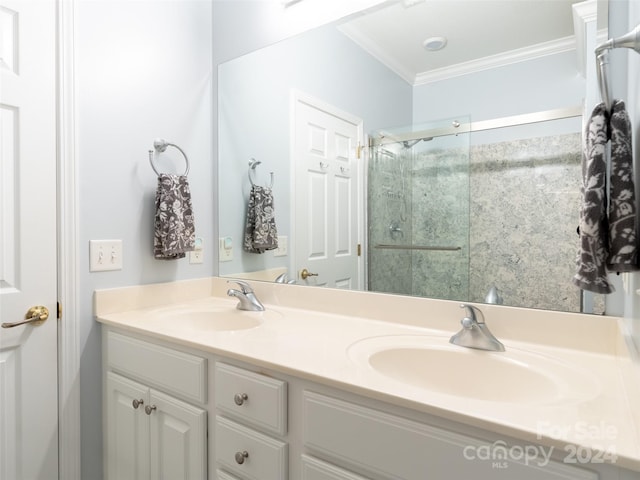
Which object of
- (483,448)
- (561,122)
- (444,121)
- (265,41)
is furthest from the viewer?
(265,41)

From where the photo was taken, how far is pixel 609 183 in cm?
65

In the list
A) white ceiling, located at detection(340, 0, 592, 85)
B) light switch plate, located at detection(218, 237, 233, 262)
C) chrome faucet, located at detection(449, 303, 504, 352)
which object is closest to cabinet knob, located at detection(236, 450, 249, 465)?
chrome faucet, located at detection(449, 303, 504, 352)

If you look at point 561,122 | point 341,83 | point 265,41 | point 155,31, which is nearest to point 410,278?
point 561,122

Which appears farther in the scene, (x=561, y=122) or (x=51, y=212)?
(x=51, y=212)

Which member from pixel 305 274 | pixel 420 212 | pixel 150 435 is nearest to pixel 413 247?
pixel 420 212

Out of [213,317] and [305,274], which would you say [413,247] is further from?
[213,317]

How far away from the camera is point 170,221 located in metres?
1.50

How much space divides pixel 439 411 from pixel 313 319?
0.73 metres

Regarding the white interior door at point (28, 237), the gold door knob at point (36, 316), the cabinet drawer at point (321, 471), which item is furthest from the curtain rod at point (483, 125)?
the gold door knob at point (36, 316)

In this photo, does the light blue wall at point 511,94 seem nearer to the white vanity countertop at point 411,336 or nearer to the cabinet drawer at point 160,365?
the white vanity countertop at point 411,336

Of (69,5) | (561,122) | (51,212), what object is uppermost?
(69,5)

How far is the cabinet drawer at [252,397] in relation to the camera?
0.89 meters

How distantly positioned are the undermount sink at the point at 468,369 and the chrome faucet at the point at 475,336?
0.05 feet

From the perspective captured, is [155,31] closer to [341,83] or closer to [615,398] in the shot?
[341,83]
